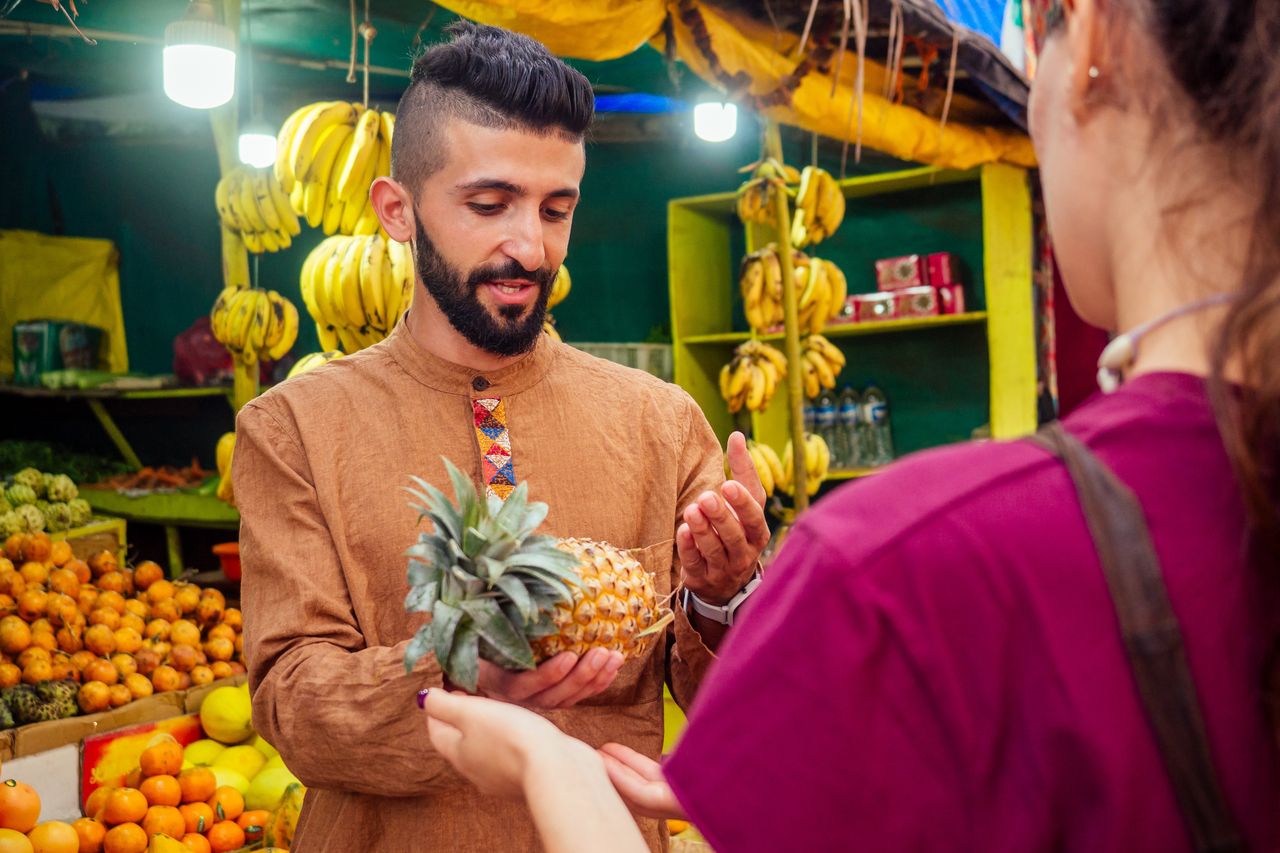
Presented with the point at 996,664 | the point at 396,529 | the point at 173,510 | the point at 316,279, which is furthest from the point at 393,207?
the point at 173,510

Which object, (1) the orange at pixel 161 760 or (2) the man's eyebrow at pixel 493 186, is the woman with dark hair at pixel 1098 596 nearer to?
(2) the man's eyebrow at pixel 493 186

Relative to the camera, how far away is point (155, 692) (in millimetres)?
3559

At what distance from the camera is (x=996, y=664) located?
26.8 inches

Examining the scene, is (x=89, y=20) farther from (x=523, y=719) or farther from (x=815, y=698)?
(x=815, y=698)

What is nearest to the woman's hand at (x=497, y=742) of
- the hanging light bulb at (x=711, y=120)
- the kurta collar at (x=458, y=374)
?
the kurta collar at (x=458, y=374)

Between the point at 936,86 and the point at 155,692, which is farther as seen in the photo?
the point at 936,86

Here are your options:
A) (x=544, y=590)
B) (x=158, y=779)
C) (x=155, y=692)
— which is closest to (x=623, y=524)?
(x=544, y=590)

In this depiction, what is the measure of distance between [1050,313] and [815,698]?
22.0 feet

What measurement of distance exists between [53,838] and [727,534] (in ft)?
7.29

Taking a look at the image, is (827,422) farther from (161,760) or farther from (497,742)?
(497,742)

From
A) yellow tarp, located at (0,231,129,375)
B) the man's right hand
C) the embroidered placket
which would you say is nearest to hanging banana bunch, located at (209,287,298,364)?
the embroidered placket

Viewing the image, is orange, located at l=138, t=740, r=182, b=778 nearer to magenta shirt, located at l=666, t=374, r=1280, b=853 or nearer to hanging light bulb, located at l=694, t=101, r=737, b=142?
magenta shirt, located at l=666, t=374, r=1280, b=853

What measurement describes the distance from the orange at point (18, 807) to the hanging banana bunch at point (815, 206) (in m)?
3.91

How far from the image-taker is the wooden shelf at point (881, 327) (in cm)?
670
